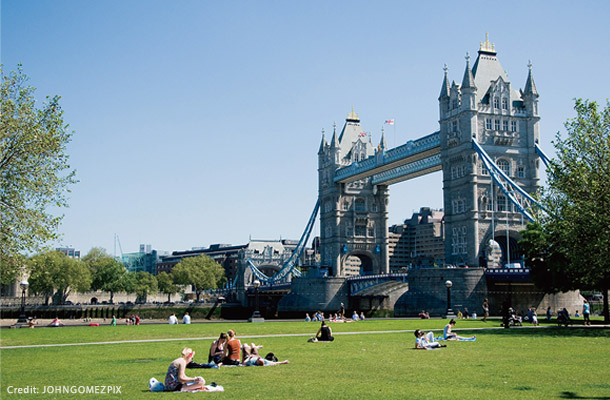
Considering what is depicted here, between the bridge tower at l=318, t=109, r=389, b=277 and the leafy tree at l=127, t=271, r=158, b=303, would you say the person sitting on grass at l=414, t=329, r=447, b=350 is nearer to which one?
the bridge tower at l=318, t=109, r=389, b=277

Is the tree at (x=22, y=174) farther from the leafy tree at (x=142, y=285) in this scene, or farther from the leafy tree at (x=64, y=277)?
the leafy tree at (x=142, y=285)

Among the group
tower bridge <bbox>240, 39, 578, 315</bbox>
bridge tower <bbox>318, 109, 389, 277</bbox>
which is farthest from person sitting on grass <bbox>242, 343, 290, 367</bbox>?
bridge tower <bbox>318, 109, 389, 277</bbox>

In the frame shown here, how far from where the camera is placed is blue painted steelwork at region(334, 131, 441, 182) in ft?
270

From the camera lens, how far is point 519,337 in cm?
2888

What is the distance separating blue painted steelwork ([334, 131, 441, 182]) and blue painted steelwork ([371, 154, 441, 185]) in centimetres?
181

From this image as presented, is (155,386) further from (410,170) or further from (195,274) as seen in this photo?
(195,274)

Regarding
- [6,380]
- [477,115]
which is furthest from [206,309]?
[6,380]

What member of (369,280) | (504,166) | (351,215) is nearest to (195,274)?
(351,215)

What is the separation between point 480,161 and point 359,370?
2321 inches

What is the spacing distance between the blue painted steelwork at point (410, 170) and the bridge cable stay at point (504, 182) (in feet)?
33.2

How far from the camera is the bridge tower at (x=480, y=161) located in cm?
7206

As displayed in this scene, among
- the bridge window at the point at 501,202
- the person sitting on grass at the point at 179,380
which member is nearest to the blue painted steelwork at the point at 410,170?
the bridge window at the point at 501,202

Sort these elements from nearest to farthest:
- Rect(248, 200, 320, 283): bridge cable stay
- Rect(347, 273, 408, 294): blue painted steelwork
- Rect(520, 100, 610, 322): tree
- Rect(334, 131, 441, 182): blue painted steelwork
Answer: Rect(520, 100, 610, 322): tree, Rect(347, 273, 408, 294): blue painted steelwork, Rect(334, 131, 441, 182): blue painted steelwork, Rect(248, 200, 320, 283): bridge cable stay

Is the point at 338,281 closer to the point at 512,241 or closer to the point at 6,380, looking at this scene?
the point at 512,241
